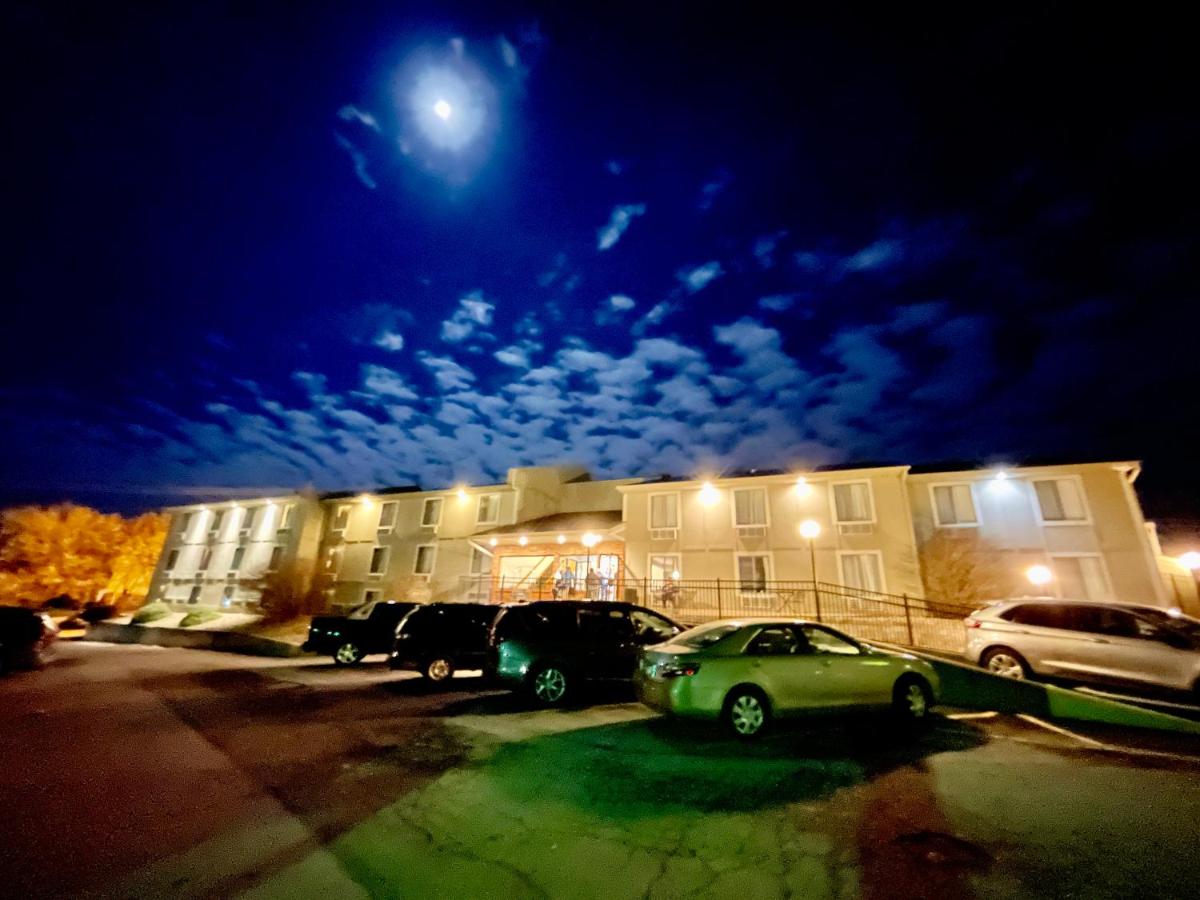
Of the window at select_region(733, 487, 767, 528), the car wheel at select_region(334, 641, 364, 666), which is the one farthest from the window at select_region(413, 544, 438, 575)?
the window at select_region(733, 487, 767, 528)

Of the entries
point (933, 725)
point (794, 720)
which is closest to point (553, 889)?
point (794, 720)

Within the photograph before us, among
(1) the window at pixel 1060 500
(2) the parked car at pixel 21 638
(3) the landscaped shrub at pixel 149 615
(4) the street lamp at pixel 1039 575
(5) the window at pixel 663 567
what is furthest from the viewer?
(3) the landscaped shrub at pixel 149 615

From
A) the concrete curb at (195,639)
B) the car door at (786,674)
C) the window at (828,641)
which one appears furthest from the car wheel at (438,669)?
the concrete curb at (195,639)

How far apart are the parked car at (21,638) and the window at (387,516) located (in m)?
17.4

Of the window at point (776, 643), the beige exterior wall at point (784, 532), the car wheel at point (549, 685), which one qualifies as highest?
the beige exterior wall at point (784, 532)

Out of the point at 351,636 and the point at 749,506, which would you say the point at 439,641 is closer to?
the point at 351,636

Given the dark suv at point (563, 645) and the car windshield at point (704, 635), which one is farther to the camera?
the dark suv at point (563, 645)

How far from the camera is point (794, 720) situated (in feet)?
21.9

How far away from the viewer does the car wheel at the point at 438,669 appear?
11.0 m

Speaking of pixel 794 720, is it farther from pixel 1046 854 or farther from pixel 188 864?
pixel 188 864

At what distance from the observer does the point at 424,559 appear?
28281 mm

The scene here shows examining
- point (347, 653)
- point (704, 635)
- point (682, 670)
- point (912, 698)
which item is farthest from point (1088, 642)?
point (347, 653)

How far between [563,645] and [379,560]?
24.2m

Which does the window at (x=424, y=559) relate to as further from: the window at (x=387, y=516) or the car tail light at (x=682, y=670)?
the car tail light at (x=682, y=670)
